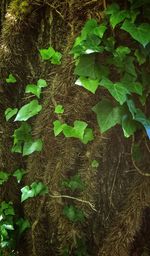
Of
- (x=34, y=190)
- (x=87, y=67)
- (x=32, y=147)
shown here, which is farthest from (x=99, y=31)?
(x=34, y=190)

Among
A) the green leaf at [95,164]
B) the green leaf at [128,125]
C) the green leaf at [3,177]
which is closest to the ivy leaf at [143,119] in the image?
the green leaf at [128,125]

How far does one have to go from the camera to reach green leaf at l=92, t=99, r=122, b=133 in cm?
144

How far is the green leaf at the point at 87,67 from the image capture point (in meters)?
1.47

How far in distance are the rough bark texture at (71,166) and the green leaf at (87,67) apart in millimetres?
148

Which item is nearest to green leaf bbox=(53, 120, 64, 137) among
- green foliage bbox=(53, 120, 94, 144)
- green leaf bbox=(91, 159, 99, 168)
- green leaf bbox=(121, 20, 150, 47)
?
green foliage bbox=(53, 120, 94, 144)

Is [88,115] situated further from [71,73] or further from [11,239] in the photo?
[11,239]

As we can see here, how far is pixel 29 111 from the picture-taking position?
65.5 inches

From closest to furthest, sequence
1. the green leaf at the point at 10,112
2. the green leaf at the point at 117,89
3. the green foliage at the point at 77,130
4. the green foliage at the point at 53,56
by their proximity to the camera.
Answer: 1. the green leaf at the point at 117,89
2. the green foliage at the point at 77,130
3. the green foliage at the point at 53,56
4. the green leaf at the point at 10,112

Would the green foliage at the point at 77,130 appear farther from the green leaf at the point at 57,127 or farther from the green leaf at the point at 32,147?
the green leaf at the point at 32,147

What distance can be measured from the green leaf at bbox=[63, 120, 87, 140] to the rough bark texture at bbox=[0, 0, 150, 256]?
2.6 inches

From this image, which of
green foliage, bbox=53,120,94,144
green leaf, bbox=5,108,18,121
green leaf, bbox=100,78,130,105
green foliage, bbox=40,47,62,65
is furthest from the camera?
green leaf, bbox=5,108,18,121

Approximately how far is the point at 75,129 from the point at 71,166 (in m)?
0.19

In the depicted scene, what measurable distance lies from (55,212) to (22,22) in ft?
3.02

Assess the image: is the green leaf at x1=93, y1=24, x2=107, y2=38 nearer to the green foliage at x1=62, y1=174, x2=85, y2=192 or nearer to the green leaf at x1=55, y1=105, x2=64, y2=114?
the green leaf at x1=55, y1=105, x2=64, y2=114
